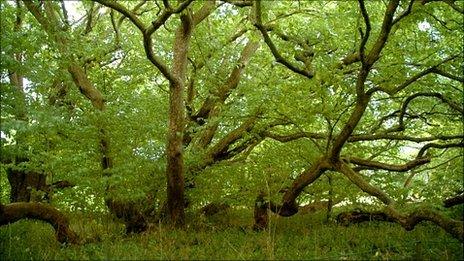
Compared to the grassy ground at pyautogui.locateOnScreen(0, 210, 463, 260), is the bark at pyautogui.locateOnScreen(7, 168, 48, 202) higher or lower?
higher

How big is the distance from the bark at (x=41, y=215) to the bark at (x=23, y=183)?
6.53m

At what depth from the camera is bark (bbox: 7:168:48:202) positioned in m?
14.5

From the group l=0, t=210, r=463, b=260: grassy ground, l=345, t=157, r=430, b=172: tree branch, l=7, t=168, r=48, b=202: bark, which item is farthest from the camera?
→ l=7, t=168, r=48, b=202: bark

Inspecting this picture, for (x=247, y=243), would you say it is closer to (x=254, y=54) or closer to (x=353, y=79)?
(x=353, y=79)

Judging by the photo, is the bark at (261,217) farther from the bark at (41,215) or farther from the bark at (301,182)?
the bark at (41,215)

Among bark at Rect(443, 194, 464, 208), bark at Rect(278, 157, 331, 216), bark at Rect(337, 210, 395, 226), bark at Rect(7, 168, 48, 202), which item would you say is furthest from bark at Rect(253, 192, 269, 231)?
bark at Rect(7, 168, 48, 202)

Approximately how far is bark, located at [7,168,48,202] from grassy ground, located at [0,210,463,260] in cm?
403

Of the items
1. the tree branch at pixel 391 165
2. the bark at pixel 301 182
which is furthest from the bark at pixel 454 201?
the bark at pixel 301 182

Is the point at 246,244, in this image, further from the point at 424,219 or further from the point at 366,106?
the point at 366,106

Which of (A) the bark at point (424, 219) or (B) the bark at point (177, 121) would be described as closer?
(A) the bark at point (424, 219)

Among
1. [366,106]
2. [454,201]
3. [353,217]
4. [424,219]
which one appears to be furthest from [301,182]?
[424,219]

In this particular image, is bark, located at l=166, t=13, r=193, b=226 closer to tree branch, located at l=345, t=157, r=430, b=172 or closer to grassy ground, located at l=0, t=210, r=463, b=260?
grassy ground, located at l=0, t=210, r=463, b=260

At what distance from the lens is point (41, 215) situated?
820 cm

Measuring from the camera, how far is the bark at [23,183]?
14.5m
